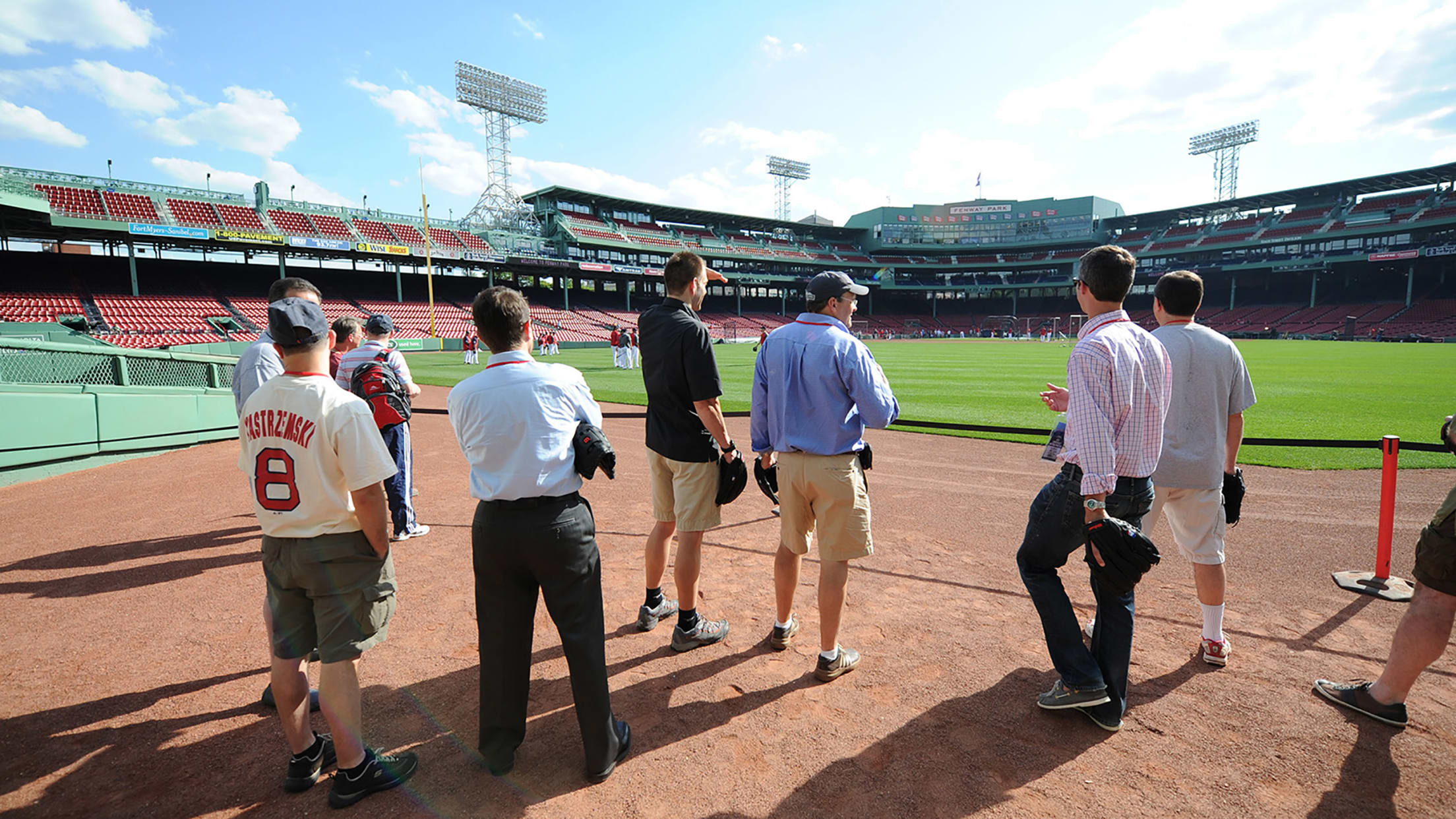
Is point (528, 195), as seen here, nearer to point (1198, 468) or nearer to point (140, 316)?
point (140, 316)

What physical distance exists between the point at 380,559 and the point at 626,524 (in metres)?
3.67

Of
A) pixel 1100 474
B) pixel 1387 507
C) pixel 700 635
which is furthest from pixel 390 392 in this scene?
pixel 1387 507

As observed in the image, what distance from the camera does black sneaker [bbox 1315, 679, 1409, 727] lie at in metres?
2.91

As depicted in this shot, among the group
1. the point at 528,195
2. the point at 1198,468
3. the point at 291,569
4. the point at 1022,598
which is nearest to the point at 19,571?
the point at 291,569

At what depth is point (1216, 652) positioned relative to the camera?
3.51 m

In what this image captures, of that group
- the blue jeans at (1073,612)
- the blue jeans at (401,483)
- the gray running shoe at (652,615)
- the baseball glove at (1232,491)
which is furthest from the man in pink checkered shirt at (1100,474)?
the blue jeans at (401,483)

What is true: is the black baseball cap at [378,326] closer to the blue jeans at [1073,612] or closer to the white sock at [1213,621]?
the blue jeans at [1073,612]

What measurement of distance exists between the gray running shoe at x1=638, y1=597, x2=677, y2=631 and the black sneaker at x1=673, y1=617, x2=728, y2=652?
215 mm

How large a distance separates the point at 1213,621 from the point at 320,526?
184 inches

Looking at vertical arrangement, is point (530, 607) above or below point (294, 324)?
below

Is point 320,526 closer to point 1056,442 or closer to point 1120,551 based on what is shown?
point 1120,551

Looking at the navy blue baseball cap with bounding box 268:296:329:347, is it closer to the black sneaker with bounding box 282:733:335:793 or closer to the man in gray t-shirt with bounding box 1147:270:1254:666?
the black sneaker with bounding box 282:733:335:793

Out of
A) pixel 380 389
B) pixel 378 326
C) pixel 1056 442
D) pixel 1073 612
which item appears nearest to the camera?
pixel 1073 612

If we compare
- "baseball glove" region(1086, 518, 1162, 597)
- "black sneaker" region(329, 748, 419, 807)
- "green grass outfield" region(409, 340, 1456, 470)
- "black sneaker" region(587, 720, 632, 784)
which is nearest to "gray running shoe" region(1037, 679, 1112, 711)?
"baseball glove" region(1086, 518, 1162, 597)
